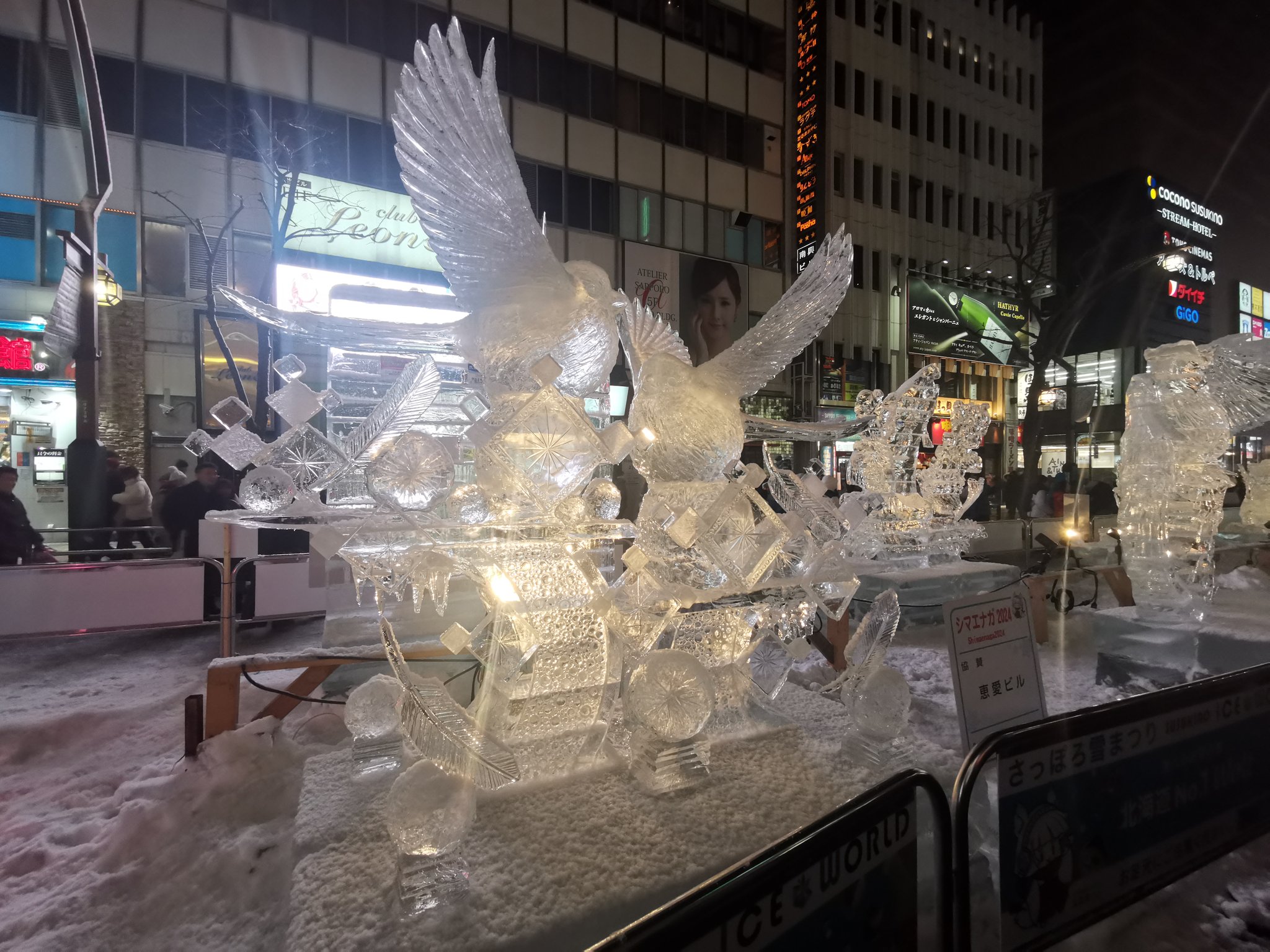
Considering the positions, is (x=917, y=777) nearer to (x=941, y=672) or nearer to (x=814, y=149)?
(x=941, y=672)

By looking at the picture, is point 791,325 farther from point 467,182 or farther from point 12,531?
point 12,531

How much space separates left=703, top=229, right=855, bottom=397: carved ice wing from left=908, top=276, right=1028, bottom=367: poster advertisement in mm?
17620

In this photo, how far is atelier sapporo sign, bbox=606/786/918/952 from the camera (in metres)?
0.96

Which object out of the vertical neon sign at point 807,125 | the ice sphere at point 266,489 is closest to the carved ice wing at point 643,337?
the ice sphere at point 266,489

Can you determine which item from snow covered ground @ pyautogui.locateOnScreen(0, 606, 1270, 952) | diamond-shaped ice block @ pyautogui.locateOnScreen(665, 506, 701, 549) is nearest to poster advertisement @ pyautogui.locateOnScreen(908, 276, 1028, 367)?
snow covered ground @ pyautogui.locateOnScreen(0, 606, 1270, 952)

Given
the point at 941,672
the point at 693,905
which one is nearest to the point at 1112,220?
the point at 941,672

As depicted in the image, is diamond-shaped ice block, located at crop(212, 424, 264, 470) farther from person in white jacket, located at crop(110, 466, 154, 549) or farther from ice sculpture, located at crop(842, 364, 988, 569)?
person in white jacket, located at crop(110, 466, 154, 549)

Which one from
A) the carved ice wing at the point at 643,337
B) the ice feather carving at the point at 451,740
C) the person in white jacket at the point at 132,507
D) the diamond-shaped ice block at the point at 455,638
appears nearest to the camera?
the ice feather carving at the point at 451,740

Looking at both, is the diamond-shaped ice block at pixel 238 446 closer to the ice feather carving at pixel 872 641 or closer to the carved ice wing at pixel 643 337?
the carved ice wing at pixel 643 337

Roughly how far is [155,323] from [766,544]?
460 inches

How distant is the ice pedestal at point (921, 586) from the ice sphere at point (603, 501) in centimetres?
341

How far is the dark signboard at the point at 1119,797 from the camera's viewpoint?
1.50m

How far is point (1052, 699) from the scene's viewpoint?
11.5 ft

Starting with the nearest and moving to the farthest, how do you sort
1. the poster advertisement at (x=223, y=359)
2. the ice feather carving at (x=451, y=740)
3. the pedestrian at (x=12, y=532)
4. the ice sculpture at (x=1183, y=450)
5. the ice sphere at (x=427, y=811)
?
the ice sphere at (x=427, y=811) < the ice feather carving at (x=451, y=740) < the ice sculpture at (x=1183, y=450) < the pedestrian at (x=12, y=532) < the poster advertisement at (x=223, y=359)
